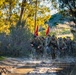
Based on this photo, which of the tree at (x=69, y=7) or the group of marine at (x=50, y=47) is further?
the group of marine at (x=50, y=47)

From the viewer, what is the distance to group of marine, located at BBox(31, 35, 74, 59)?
101 feet

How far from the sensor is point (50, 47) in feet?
103

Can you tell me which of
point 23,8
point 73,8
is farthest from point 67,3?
point 23,8

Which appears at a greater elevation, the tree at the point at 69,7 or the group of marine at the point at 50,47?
the tree at the point at 69,7

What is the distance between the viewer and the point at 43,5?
42219 millimetres

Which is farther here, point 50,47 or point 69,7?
point 50,47

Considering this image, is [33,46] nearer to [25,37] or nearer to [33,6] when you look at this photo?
[25,37]

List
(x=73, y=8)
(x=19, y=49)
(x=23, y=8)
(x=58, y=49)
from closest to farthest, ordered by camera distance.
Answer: (x=73, y=8)
(x=19, y=49)
(x=58, y=49)
(x=23, y=8)

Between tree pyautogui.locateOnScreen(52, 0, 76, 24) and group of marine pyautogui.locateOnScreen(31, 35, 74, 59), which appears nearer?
tree pyautogui.locateOnScreen(52, 0, 76, 24)

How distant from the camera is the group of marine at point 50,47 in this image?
30.7m

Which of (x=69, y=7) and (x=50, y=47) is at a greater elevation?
(x=69, y=7)

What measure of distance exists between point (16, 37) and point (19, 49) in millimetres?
1307

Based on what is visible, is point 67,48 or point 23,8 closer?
point 67,48

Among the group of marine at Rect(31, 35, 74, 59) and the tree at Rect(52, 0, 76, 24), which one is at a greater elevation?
the tree at Rect(52, 0, 76, 24)
